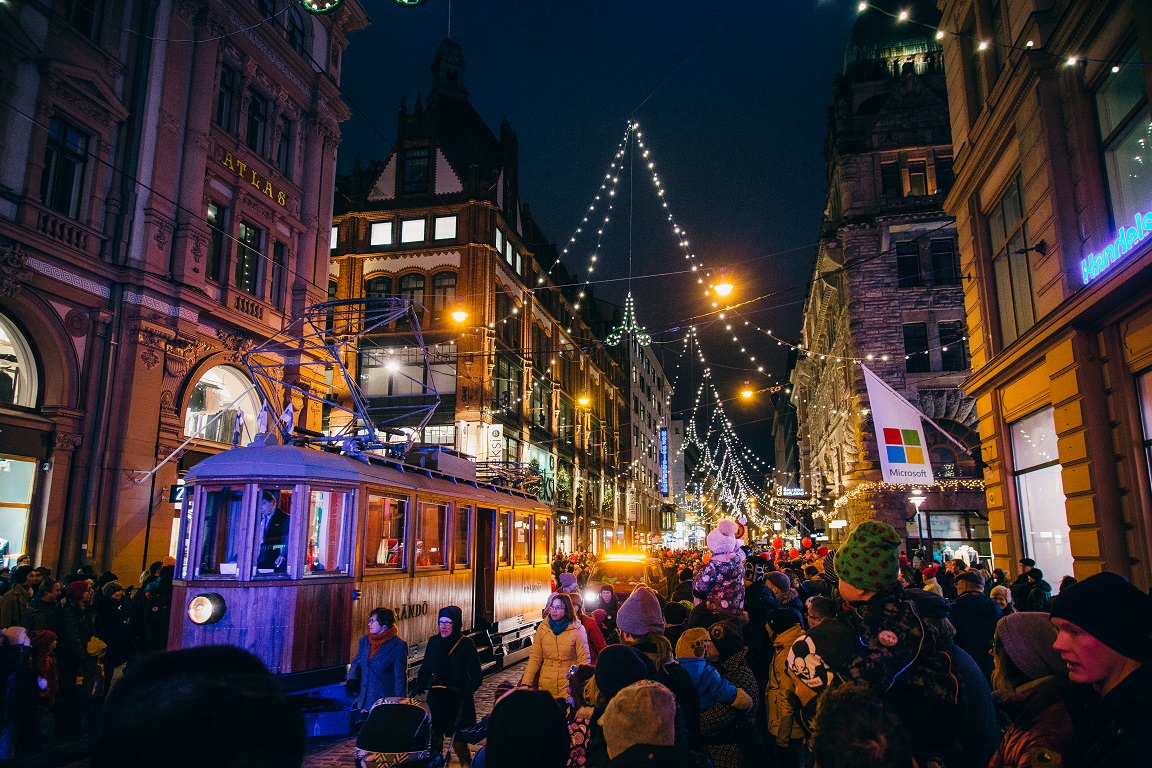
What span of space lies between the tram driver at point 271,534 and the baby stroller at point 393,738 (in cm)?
417

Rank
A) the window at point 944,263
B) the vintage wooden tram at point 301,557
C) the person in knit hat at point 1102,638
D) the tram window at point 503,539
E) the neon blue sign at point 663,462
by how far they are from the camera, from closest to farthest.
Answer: the person in knit hat at point 1102,638
the vintage wooden tram at point 301,557
the tram window at point 503,539
the window at point 944,263
the neon blue sign at point 663,462

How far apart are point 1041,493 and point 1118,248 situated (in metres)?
4.74

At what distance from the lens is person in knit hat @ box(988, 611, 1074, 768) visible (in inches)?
118

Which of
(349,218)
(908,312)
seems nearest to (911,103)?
(908,312)

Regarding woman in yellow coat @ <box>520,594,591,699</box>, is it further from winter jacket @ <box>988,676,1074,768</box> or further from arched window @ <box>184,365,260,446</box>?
arched window @ <box>184,365,260,446</box>

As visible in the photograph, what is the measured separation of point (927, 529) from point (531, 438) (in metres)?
19.2

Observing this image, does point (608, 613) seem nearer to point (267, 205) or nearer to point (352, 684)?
point (352, 684)

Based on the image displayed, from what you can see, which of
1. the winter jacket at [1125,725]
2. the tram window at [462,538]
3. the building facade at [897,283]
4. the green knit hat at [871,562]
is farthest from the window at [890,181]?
the winter jacket at [1125,725]

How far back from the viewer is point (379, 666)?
638 cm

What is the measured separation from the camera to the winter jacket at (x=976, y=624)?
6840 mm

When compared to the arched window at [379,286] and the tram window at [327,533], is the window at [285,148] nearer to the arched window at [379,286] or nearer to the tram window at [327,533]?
the arched window at [379,286]

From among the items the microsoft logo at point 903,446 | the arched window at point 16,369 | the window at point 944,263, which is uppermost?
the window at point 944,263

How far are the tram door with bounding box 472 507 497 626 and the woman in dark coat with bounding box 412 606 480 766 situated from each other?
6483 millimetres

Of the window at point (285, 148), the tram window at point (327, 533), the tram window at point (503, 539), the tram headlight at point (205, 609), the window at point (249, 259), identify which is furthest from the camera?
the window at point (285, 148)
